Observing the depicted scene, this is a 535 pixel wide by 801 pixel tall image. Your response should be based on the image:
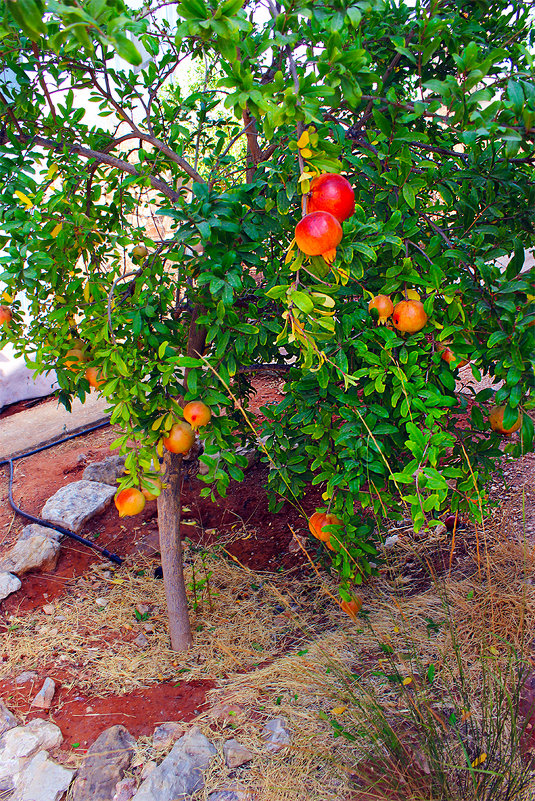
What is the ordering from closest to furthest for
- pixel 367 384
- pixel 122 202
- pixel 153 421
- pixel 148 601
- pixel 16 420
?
pixel 367 384, pixel 153 421, pixel 122 202, pixel 148 601, pixel 16 420

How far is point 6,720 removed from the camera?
2230 millimetres

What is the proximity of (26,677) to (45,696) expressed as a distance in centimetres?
20

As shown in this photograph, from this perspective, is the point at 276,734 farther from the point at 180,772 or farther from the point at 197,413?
the point at 197,413

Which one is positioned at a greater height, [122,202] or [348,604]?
[122,202]

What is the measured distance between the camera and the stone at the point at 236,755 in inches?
74.7

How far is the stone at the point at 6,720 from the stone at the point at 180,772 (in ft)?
2.13

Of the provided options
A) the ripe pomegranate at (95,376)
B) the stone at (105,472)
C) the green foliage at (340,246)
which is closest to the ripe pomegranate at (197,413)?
the green foliage at (340,246)

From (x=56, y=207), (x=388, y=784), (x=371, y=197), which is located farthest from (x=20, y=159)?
(x=388, y=784)

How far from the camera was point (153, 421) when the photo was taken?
2023 millimetres

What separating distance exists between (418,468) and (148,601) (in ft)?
6.33

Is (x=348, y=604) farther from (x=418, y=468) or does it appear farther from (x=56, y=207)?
(x=56, y=207)

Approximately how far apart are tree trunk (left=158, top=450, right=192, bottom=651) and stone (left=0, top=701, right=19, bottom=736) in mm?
699

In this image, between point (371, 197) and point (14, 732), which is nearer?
point (371, 197)

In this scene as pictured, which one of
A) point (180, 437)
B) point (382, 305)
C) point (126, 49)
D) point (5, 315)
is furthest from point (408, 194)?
point (5, 315)
